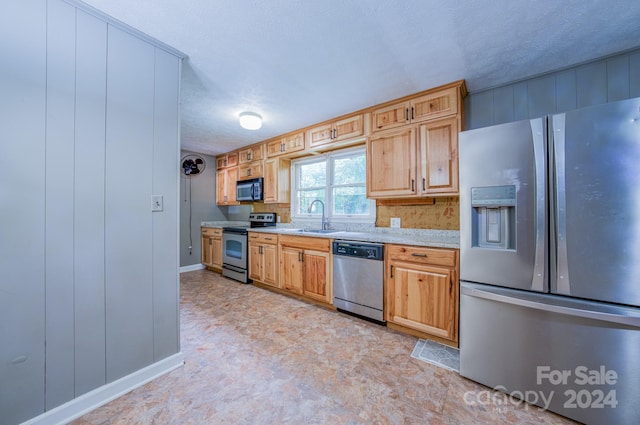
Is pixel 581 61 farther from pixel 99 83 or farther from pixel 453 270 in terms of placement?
pixel 99 83

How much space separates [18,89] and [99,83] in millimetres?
344

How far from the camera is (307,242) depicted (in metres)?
2.94

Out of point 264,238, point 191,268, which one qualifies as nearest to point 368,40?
point 264,238

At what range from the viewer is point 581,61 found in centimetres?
186

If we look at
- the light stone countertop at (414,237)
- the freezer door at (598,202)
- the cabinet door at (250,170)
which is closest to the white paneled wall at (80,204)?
the light stone countertop at (414,237)

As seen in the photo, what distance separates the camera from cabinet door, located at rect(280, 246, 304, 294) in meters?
3.02

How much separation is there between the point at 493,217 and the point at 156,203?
2.35 meters

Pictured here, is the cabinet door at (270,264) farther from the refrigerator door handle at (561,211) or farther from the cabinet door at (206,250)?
the refrigerator door handle at (561,211)

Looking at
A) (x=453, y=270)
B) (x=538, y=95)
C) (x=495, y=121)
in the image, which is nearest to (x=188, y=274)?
(x=453, y=270)

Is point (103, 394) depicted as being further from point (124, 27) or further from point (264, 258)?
point (124, 27)

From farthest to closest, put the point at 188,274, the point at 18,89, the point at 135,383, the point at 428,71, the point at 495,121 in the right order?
the point at 188,274 < the point at 495,121 < the point at 428,71 < the point at 135,383 < the point at 18,89

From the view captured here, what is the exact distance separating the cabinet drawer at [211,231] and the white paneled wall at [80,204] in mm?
2664

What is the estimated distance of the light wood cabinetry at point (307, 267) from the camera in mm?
2764

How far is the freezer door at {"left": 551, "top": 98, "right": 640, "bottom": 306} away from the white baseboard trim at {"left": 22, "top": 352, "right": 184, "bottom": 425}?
2.60 metres
